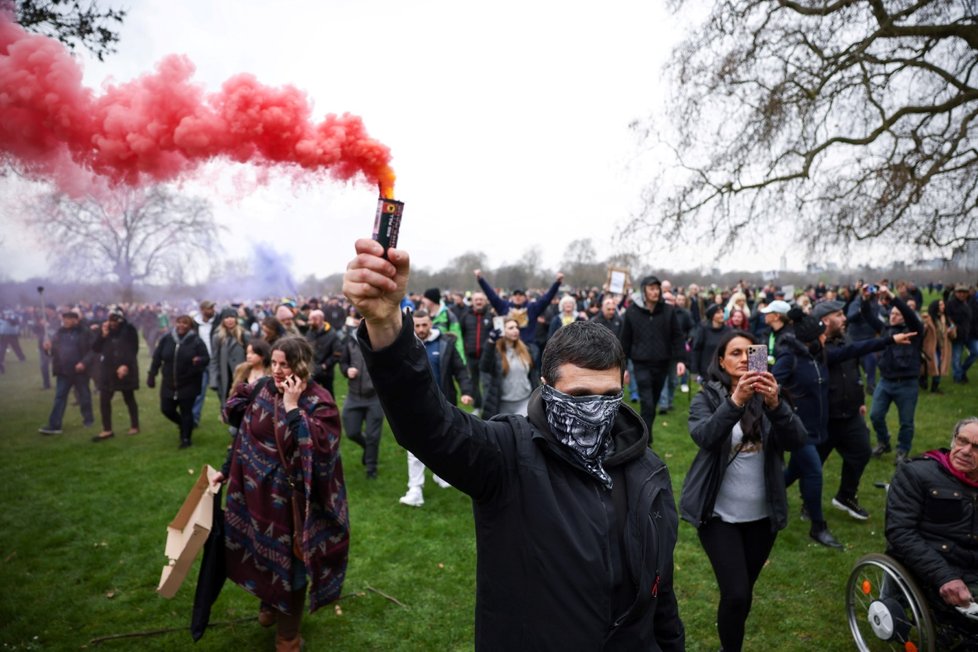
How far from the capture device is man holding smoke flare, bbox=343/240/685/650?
160cm

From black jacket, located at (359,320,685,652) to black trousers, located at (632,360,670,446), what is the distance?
626 centimetres

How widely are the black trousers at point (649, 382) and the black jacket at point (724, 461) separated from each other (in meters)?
4.25

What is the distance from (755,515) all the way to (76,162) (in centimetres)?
516

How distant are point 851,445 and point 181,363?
9864 millimetres

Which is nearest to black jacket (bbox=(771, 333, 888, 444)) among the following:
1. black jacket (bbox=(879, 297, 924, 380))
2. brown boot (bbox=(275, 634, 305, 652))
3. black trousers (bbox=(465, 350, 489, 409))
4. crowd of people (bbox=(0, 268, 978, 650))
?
→ crowd of people (bbox=(0, 268, 978, 650))

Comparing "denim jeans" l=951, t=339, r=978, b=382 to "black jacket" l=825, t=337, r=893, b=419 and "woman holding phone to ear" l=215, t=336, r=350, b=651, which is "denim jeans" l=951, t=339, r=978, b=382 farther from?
"woman holding phone to ear" l=215, t=336, r=350, b=651

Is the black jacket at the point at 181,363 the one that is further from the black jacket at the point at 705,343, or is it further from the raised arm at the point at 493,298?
the black jacket at the point at 705,343

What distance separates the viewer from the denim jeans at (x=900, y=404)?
24.9ft

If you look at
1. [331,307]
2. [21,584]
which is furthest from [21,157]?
[331,307]

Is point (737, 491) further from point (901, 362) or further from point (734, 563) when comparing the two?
point (901, 362)

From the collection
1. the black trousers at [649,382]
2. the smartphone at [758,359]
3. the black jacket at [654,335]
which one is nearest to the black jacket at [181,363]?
the black jacket at [654,335]

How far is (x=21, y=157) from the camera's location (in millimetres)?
3607

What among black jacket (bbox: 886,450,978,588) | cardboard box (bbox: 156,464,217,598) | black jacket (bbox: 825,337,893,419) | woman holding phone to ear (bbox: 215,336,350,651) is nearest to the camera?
black jacket (bbox: 886,450,978,588)

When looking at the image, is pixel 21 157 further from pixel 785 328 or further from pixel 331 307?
pixel 331 307
